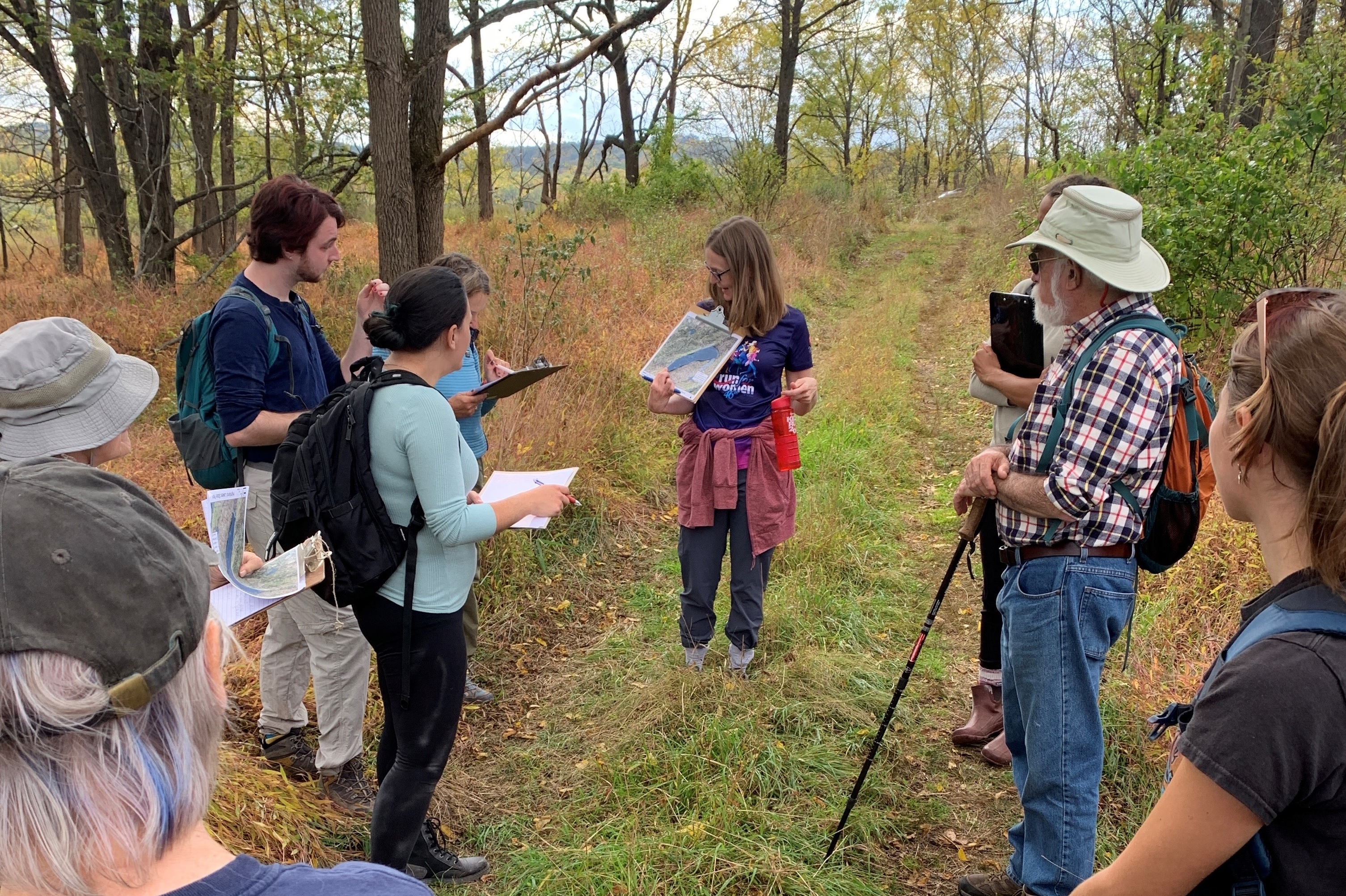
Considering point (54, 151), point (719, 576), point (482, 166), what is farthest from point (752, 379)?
point (482, 166)

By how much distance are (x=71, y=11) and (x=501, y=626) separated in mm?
8965

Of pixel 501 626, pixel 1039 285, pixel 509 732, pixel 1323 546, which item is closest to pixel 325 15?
pixel 501 626

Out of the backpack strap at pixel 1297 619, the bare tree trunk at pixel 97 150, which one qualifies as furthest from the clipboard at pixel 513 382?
the bare tree trunk at pixel 97 150

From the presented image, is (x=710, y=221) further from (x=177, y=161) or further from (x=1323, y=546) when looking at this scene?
(x=1323, y=546)

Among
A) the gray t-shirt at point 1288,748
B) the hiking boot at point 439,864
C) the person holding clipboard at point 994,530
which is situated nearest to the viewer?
the gray t-shirt at point 1288,748

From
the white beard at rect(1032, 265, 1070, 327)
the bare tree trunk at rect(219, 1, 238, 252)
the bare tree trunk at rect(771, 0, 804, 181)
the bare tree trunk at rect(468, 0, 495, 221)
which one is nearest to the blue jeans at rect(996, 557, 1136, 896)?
the white beard at rect(1032, 265, 1070, 327)

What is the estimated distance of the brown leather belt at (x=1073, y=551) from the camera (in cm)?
235

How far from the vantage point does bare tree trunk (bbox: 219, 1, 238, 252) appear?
374 inches

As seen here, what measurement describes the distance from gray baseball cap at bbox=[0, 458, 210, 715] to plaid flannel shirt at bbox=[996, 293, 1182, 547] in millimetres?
2100

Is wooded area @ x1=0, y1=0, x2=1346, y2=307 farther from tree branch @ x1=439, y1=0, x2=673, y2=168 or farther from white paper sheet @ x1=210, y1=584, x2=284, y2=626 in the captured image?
white paper sheet @ x1=210, y1=584, x2=284, y2=626

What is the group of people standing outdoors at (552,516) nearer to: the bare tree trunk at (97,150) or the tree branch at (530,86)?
the tree branch at (530,86)

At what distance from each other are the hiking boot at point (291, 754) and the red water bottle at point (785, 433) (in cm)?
224

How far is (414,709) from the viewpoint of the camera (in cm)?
250

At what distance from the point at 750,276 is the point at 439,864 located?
2.58 metres
